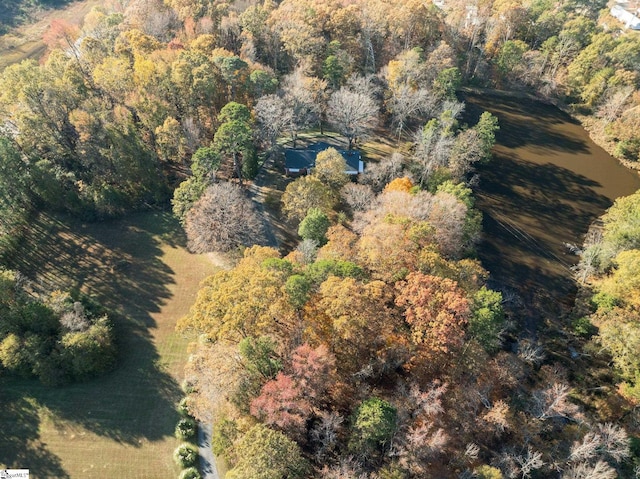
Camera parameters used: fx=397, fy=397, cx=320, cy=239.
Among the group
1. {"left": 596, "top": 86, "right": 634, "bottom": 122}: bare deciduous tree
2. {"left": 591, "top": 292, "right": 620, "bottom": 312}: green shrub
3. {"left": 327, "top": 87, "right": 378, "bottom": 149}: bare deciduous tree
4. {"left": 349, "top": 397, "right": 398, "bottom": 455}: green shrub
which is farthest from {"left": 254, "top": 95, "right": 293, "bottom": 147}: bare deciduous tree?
{"left": 596, "top": 86, "right": 634, "bottom": 122}: bare deciduous tree

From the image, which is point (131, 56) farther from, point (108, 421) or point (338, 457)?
point (338, 457)

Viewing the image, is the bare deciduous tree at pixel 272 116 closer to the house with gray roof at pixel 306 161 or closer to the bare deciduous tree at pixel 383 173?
the house with gray roof at pixel 306 161

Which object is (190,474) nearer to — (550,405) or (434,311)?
(434,311)

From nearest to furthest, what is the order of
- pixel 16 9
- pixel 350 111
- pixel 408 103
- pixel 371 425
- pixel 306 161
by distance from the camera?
pixel 371 425 < pixel 306 161 < pixel 350 111 < pixel 408 103 < pixel 16 9

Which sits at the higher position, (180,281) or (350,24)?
(350,24)

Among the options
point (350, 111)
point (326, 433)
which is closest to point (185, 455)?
point (326, 433)

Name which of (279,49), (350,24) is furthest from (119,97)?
(350,24)
